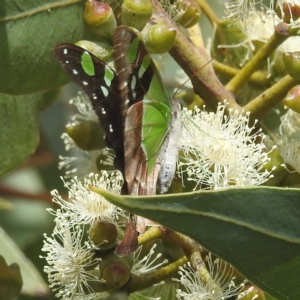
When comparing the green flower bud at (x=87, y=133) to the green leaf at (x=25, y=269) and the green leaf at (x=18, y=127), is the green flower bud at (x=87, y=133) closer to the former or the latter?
the green leaf at (x=18, y=127)

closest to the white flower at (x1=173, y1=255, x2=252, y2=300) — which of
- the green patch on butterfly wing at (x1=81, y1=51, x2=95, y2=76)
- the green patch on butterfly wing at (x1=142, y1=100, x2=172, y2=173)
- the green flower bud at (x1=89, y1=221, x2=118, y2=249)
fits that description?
the green flower bud at (x1=89, y1=221, x2=118, y2=249)

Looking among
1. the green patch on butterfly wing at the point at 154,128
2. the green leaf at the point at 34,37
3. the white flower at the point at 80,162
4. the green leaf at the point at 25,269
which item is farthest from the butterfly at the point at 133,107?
the green leaf at the point at 25,269

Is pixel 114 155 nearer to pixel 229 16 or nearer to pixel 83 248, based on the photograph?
pixel 83 248

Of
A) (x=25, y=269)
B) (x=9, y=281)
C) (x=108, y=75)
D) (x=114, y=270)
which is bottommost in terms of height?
(x=25, y=269)

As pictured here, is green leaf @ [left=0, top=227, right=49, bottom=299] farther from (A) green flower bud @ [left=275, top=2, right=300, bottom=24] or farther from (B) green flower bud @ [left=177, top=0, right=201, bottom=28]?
(A) green flower bud @ [left=275, top=2, right=300, bottom=24]

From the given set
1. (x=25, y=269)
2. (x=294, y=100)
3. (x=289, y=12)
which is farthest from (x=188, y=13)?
(x=25, y=269)

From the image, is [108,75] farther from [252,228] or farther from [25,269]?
[25,269]
